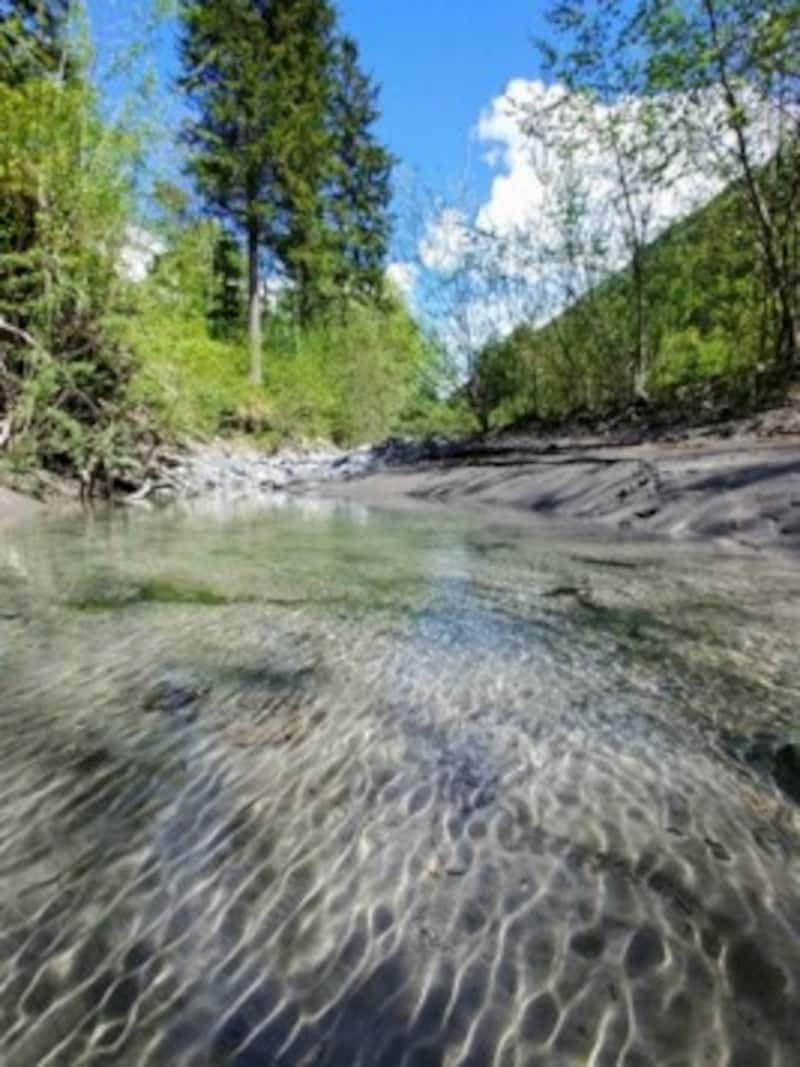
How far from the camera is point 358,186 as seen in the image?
102ft

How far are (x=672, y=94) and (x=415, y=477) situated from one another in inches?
303

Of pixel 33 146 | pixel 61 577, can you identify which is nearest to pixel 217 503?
pixel 33 146

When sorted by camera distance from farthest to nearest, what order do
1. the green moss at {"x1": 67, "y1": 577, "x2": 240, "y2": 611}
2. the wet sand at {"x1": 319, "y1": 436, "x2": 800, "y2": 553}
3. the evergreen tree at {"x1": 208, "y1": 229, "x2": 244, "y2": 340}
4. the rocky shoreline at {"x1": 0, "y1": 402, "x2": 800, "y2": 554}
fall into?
1. the evergreen tree at {"x1": 208, "y1": 229, "x2": 244, "y2": 340}
2. the rocky shoreline at {"x1": 0, "y1": 402, "x2": 800, "y2": 554}
3. the wet sand at {"x1": 319, "y1": 436, "x2": 800, "y2": 553}
4. the green moss at {"x1": 67, "y1": 577, "x2": 240, "y2": 611}

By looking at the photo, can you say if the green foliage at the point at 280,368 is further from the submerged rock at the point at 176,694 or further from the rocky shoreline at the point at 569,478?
the submerged rock at the point at 176,694

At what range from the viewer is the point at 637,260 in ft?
51.1

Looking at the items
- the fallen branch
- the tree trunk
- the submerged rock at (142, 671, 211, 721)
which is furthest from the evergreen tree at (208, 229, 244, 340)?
the submerged rock at (142, 671, 211, 721)

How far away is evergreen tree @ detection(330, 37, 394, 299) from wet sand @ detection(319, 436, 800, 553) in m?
19.8

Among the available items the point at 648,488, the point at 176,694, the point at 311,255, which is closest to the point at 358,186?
the point at 311,255

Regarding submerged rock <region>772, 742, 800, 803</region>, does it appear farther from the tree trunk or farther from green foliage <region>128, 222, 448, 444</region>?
the tree trunk

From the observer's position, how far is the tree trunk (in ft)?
76.0

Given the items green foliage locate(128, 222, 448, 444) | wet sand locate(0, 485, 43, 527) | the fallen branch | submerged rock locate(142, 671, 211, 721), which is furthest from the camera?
green foliage locate(128, 222, 448, 444)

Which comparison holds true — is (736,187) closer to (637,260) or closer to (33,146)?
(637,260)

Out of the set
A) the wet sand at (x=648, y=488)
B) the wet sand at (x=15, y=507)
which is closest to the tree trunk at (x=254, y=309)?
the wet sand at (x=648, y=488)

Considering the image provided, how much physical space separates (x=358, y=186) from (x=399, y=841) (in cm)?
3294
